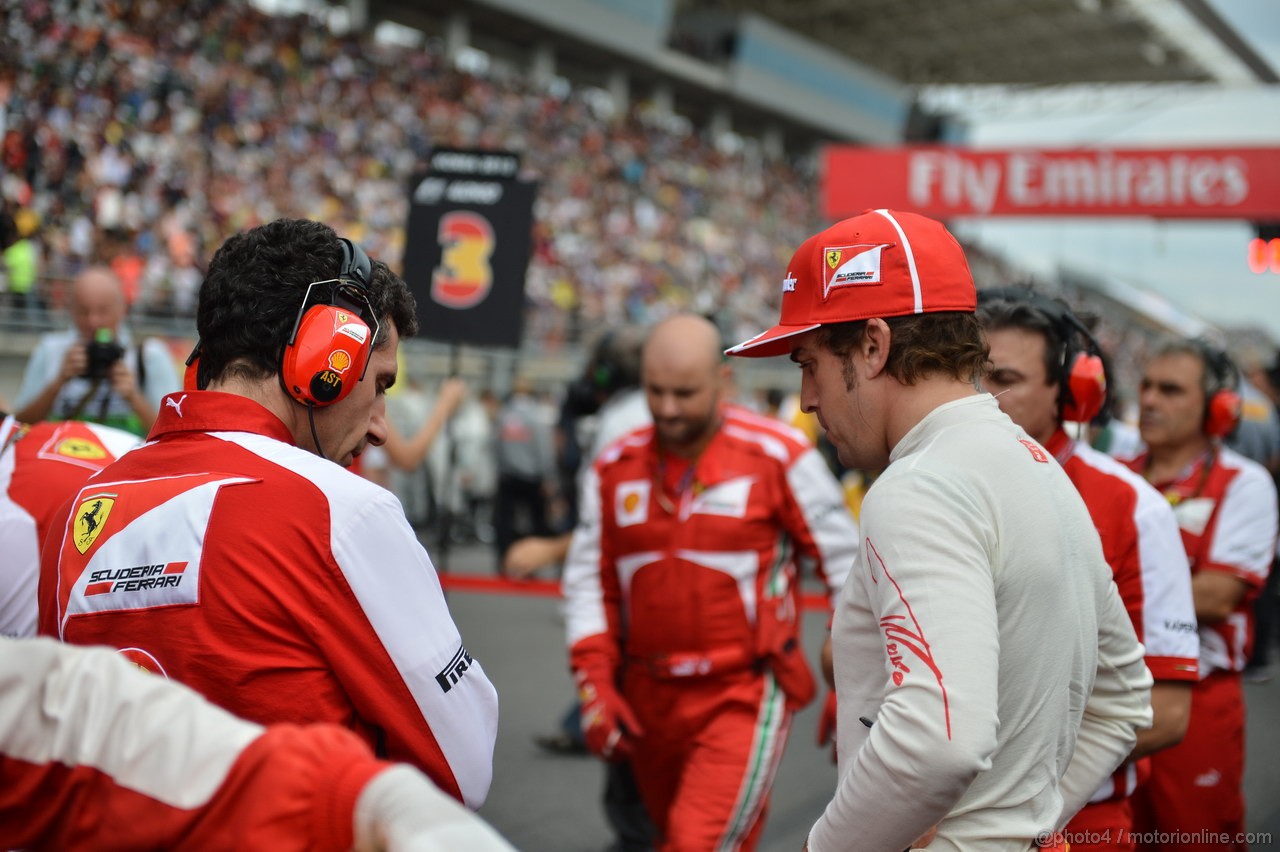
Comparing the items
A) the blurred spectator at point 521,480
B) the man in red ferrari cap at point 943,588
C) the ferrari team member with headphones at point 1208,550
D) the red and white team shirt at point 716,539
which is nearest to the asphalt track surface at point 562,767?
the red and white team shirt at point 716,539

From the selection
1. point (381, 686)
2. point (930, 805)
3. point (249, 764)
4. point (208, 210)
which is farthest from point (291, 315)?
point (208, 210)

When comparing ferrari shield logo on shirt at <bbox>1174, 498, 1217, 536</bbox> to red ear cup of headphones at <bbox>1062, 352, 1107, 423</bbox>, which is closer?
red ear cup of headphones at <bbox>1062, 352, 1107, 423</bbox>

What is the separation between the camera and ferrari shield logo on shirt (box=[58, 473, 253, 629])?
1578 millimetres

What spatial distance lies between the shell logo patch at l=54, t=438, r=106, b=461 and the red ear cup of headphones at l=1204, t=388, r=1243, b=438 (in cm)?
307

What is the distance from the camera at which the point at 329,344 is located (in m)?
1.71

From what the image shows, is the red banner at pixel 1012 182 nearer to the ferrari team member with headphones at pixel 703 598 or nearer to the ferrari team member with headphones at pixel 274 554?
the ferrari team member with headphones at pixel 703 598

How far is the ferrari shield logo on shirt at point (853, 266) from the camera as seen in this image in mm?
1640

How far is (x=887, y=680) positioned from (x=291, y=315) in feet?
3.47

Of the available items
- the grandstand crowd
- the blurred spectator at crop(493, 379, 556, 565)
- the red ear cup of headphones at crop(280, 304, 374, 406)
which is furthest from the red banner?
the red ear cup of headphones at crop(280, 304, 374, 406)

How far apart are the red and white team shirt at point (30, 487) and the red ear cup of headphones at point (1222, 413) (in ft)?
10.00

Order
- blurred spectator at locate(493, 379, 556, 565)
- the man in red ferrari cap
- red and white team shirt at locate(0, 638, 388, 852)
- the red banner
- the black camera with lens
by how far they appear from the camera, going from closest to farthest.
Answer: red and white team shirt at locate(0, 638, 388, 852) < the man in red ferrari cap < the black camera with lens < blurred spectator at locate(493, 379, 556, 565) < the red banner

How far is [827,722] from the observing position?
264cm

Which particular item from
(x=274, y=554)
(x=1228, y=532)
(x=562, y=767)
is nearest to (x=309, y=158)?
(x=562, y=767)

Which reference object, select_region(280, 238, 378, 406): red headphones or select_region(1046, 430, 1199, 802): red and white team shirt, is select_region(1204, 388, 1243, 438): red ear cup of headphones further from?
select_region(280, 238, 378, 406): red headphones
